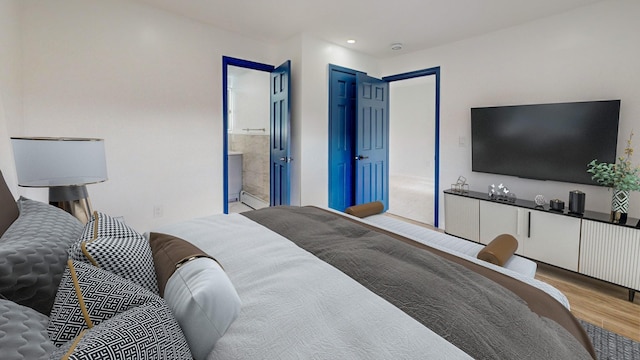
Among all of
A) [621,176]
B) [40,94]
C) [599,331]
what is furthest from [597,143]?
[40,94]

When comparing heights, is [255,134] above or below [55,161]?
above

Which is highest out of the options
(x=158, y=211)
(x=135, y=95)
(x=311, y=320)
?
(x=135, y=95)

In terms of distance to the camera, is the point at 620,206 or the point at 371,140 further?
the point at 371,140

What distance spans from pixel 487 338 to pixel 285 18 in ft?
11.3

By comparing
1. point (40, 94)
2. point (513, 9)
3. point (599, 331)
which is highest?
point (513, 9)

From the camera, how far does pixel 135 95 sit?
10.2ft

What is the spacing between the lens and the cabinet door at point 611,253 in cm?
234

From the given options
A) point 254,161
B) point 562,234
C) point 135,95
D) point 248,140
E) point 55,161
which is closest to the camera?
point 55,161

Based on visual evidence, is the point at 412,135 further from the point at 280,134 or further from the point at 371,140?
the point at 280,134

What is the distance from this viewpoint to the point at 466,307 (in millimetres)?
987

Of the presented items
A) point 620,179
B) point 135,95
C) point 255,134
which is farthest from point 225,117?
point 620,179

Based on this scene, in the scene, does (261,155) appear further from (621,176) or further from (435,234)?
(621,176)

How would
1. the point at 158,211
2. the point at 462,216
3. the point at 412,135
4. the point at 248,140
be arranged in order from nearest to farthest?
the point at 158,211 < the point at 462,216 < the point at 248,140 < the point at 412,135

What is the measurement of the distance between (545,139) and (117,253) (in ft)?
12.3
